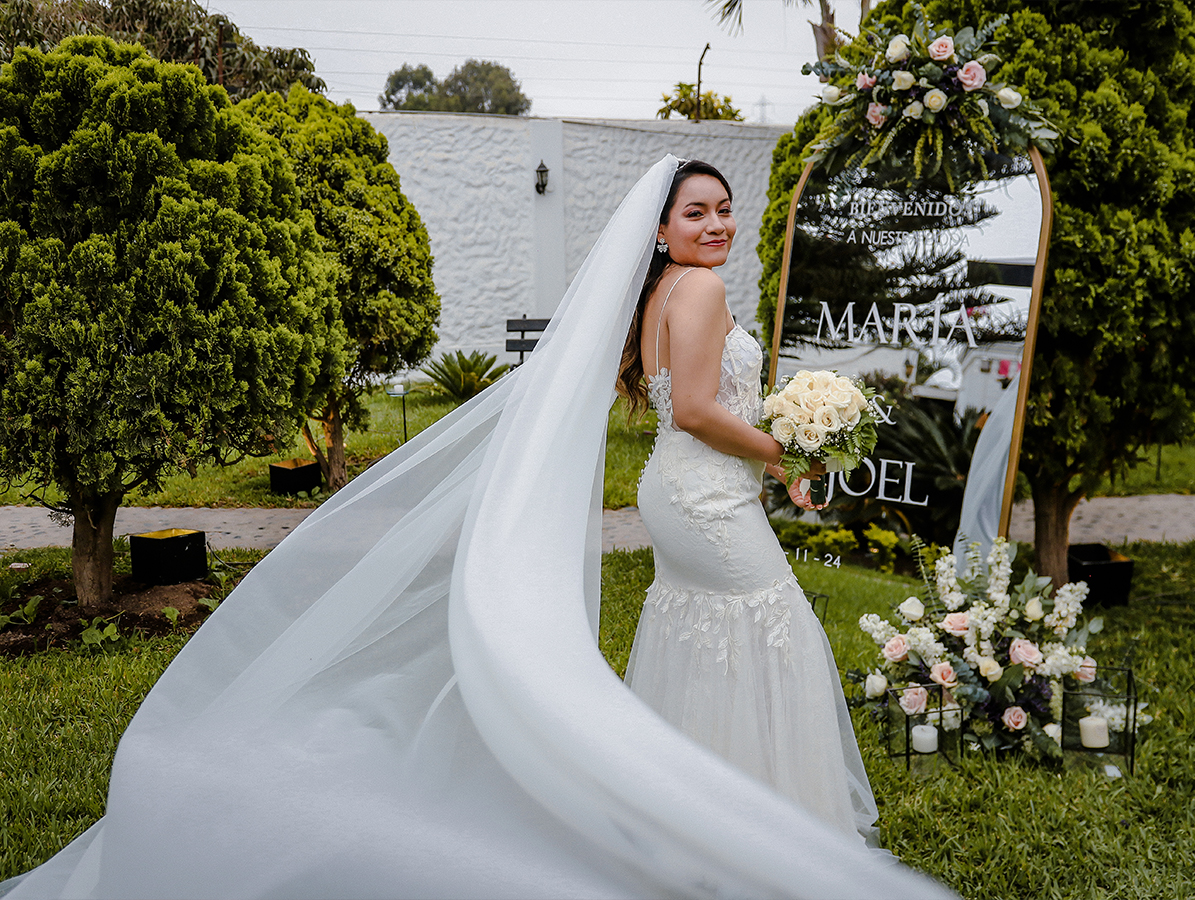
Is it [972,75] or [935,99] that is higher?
[972,75]

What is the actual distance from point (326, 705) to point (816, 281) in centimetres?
418

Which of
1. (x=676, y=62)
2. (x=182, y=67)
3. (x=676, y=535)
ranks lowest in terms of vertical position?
(x=676, y=535)

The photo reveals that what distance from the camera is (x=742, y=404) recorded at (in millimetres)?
2691

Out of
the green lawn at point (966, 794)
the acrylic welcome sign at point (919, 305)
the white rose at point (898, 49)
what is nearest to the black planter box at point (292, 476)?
the green lawn at point (966, 794)

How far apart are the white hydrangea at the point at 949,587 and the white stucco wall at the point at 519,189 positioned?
937 centimetres

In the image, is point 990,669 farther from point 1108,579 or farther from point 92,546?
point 92,546

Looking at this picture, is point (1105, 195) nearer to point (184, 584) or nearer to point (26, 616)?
point (184, 584)

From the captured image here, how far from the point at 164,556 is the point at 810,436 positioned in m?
4.20

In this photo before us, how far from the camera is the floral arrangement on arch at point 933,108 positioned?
4.32 meters

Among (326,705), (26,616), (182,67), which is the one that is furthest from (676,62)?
(326,705)

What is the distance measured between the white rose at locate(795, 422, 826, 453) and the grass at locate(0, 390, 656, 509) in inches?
139

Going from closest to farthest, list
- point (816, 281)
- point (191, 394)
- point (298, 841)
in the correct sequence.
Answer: point (298, 841) → point (191, 394) → point (816, 281)

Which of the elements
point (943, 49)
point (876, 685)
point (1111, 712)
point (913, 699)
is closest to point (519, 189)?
point (943, 49)

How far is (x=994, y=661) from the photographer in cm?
353
